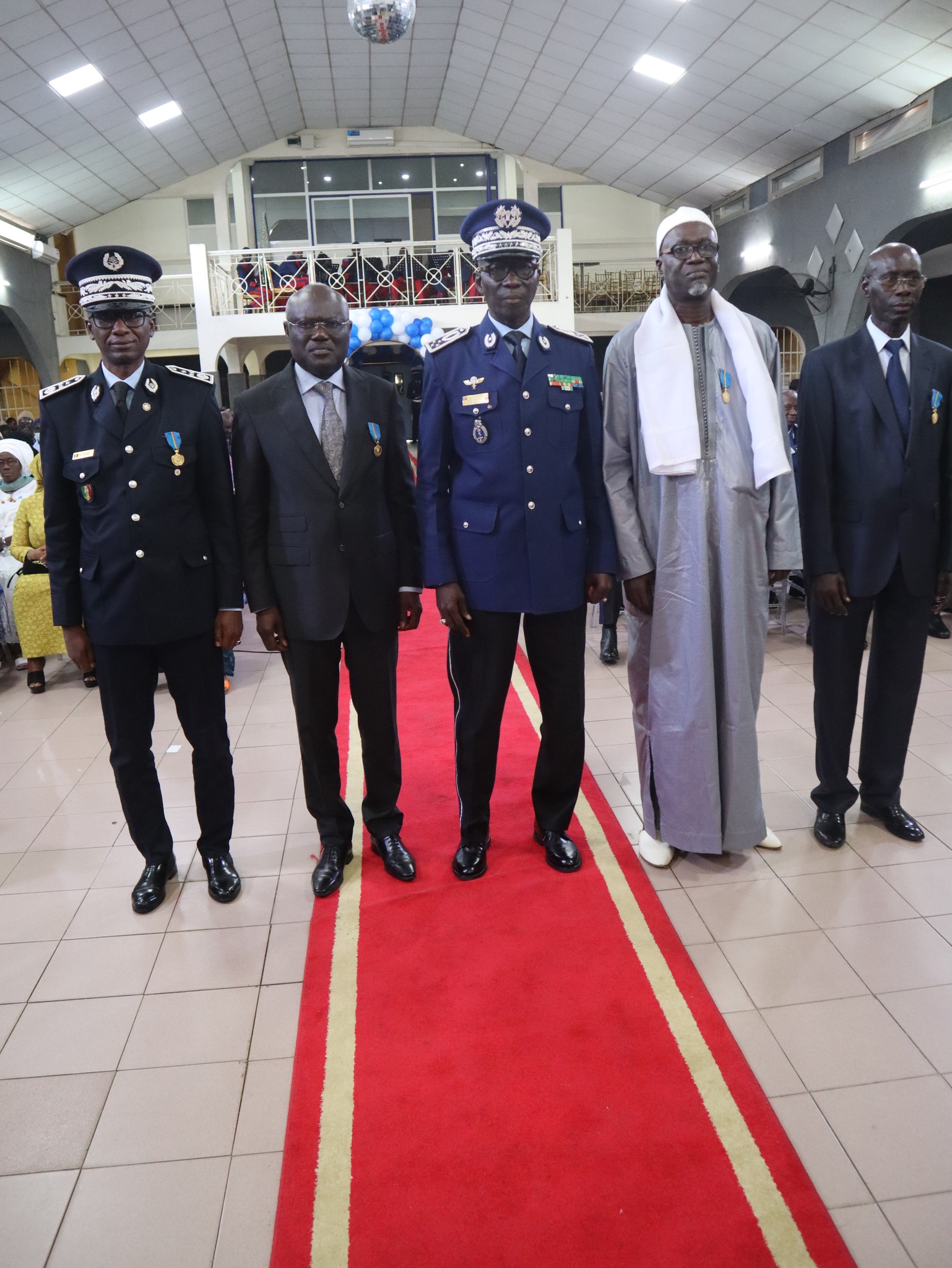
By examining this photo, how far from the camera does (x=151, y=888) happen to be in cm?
272

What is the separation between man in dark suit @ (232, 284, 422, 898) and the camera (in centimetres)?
248

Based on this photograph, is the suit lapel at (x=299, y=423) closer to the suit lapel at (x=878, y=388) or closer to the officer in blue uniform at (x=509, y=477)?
the officer in blue uniform at (x=509, y=477)

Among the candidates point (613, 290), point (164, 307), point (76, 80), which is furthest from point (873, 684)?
point (164, 307)

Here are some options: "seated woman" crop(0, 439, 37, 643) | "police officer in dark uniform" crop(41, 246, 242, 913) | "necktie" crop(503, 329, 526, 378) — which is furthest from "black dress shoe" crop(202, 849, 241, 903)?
"seated woman" crop(0, 439, 37, 643)

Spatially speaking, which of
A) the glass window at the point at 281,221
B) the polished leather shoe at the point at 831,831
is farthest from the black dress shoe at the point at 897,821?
the glass window at the point at 281,221

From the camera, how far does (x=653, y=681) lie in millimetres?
2727

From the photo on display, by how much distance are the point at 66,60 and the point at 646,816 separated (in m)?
9.57

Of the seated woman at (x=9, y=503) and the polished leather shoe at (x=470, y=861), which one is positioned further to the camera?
the seated woman at (x=9, y=503)

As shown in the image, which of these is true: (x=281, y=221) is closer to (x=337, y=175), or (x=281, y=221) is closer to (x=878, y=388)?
(x=337, y=175)

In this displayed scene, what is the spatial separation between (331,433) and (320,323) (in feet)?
0.97

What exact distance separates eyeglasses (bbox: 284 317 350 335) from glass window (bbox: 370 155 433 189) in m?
15.4

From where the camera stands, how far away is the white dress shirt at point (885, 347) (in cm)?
273

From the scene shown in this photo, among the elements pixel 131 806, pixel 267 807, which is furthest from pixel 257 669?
pixel 131 806

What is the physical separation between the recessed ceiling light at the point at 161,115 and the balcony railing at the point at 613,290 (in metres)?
6.99
